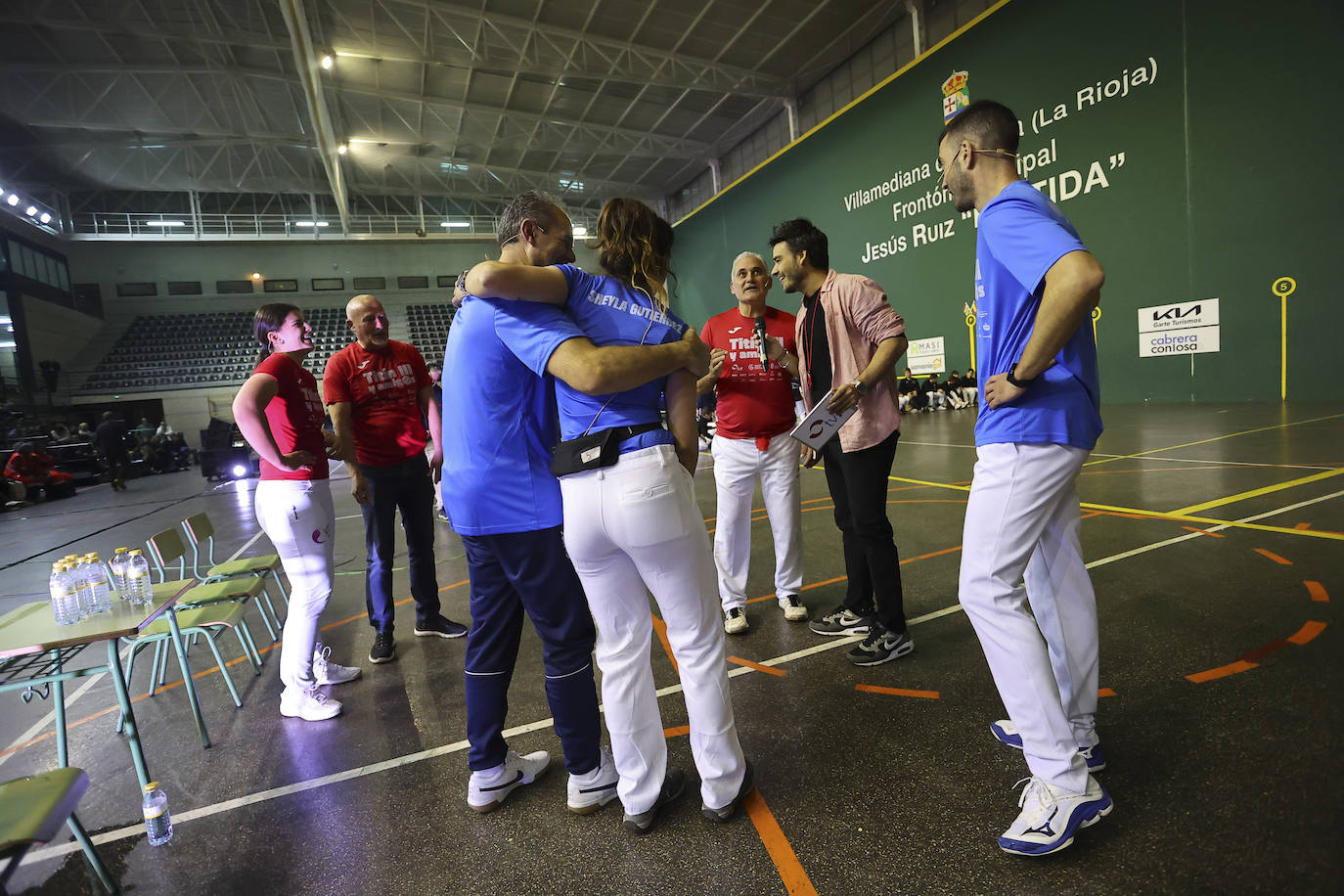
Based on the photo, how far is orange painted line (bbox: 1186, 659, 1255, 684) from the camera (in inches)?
91.7

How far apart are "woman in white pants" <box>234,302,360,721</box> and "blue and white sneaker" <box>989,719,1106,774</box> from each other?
8.51 ft

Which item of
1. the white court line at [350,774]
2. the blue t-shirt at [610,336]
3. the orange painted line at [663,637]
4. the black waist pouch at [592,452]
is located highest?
the blue t-shirt at [610,336]

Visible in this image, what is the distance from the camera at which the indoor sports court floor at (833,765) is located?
1616mm

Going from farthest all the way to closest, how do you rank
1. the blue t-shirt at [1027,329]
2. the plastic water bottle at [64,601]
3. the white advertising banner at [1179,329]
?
the white advertising banner at [1179,329] → the plastic water bottle at [64,601] → the blue t-shirt at [1027,329]

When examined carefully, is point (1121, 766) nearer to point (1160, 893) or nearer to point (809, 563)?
point (1160, 893)

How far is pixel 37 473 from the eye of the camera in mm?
13141

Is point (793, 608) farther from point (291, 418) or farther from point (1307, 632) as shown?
point (291, 418)

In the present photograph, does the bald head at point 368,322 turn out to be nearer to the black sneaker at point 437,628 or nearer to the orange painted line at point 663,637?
the black sneaker at point 437,628

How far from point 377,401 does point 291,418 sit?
1.94ft

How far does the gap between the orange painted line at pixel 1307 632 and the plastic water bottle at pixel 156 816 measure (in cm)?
400

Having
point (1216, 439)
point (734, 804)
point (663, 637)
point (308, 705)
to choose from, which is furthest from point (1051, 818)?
point (1216, 439)

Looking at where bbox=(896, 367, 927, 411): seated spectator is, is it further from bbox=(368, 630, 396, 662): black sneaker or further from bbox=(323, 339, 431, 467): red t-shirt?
bbox=(368, 630, 396, 662): black sneaker

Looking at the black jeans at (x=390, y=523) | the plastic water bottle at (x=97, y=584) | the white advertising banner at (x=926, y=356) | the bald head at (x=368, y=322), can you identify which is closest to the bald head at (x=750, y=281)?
the bald head at (x=368, y=322)

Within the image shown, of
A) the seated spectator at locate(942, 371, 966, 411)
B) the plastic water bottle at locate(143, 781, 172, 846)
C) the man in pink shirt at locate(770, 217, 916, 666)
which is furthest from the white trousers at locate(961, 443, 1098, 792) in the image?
the seated spectator at locate(942, 371, 966, 411)
